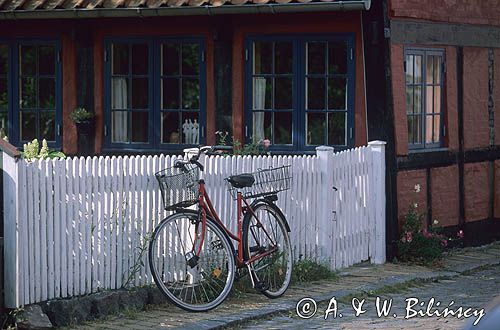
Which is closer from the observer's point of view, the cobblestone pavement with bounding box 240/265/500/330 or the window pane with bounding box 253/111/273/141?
the cobblestone pavement with bounding box 240/265/500/330

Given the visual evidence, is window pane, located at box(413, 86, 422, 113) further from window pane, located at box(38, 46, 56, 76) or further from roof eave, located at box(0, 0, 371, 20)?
window pane, located at box(38, 46, 56, 76)

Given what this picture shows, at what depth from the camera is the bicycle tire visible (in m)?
10.5

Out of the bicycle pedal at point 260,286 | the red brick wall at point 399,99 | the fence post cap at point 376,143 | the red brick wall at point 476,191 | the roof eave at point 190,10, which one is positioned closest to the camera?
the bicycle pedal at point 260,286

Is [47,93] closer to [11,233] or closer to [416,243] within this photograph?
[416,243]

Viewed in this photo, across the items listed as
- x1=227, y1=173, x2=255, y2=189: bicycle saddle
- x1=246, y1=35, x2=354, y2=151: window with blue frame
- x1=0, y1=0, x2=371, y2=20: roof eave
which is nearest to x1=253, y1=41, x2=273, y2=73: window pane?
x1=246, y1=35, x2=354, y2=151: window with blue frame

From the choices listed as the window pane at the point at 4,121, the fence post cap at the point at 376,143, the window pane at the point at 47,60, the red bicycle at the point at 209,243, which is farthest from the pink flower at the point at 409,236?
the window pane at the point at 4,121

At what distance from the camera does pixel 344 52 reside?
13586 millimetres

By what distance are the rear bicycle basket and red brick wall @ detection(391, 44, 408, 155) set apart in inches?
166

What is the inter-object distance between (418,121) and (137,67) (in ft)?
11.6

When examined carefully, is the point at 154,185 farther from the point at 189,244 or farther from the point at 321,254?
the point at 321,254

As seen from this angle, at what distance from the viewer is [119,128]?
1496cm

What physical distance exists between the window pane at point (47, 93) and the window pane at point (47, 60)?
10 cm

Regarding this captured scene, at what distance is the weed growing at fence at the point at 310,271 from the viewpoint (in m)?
11.4

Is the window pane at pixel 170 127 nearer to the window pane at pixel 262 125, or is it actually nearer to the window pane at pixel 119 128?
the window pane at pixel 119 128
